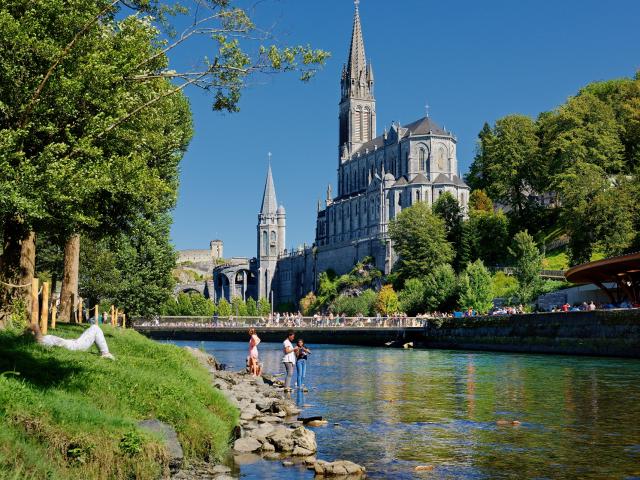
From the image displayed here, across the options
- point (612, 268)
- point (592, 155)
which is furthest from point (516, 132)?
point (612, 268)

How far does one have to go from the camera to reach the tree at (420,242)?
108500mm

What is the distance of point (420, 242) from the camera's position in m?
109

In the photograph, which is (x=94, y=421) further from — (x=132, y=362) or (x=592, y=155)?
(x=592, y=155)

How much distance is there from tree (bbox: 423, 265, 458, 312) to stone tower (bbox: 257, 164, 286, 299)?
9236cm

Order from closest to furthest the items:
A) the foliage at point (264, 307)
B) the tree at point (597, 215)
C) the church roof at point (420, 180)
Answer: the tree at point (597, 215)
the church roof at point (420, 180)
the foliage at point (264, 307)

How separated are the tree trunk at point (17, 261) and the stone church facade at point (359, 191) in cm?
10797

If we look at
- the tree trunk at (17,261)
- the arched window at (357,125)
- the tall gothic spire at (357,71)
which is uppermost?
the tall gothic spire at (357,71)

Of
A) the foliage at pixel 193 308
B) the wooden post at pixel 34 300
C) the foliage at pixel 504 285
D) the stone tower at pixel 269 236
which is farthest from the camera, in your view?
the stone tower at pixel 269 236

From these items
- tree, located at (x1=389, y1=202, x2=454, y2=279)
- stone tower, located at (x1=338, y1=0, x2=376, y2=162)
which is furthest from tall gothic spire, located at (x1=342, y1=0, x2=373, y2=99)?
tree, located at (x1=389, y1=202, x2=454, y2=279)

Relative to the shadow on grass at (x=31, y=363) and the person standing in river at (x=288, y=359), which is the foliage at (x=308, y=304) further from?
the shadow on grass at (x=31, y=363)

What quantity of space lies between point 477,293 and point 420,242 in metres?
26.7

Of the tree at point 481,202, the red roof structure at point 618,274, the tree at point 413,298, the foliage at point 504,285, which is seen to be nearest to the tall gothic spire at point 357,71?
the tree at point 481,202

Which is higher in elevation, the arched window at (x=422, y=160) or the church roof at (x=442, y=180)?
the arched window at (x=422, y=160)

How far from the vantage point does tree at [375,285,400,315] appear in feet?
349
